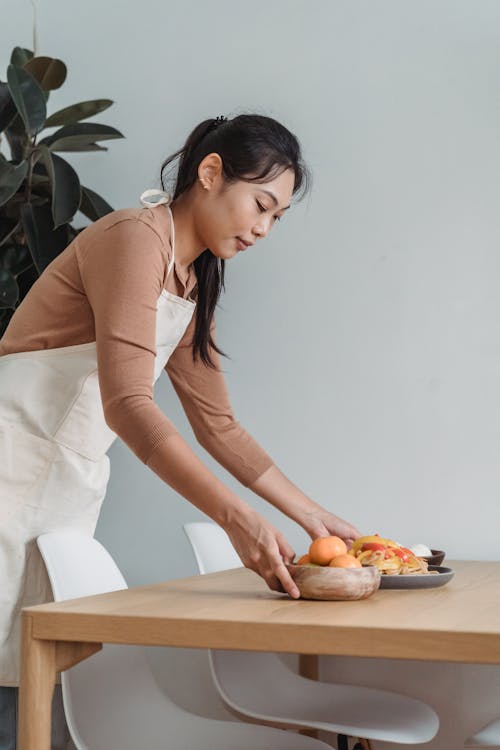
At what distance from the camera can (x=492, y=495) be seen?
2154 millimetres

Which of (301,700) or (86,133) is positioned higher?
(86,133)

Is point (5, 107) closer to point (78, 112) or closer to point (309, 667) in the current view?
point (78, 112)

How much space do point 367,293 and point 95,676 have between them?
3.93 ft

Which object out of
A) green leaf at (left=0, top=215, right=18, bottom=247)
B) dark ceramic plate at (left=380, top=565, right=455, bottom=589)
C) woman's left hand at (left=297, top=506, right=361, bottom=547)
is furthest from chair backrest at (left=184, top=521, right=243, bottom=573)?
green leaf at (left=0, top=215, right=18, bottom=247)

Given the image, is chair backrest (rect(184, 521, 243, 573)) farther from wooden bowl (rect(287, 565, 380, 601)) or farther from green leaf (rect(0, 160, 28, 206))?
green leaf (rect(0, 160, 28, 206))

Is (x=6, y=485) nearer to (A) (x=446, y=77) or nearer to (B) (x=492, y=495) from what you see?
(B) (x=492, y=495)

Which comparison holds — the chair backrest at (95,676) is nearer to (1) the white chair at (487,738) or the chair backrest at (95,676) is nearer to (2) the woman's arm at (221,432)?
(2) the woman's arm at (221,432)

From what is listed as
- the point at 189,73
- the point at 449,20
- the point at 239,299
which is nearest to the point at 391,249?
the point at 239,299

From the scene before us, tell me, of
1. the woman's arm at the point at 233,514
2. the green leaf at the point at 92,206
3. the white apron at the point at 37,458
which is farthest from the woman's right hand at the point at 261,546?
the green leaf at the point at 92,206

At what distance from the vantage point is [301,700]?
165cm

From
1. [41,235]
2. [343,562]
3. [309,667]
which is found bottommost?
[309,667]

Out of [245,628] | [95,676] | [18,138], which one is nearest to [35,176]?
[18,138]

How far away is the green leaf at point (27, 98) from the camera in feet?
6.68

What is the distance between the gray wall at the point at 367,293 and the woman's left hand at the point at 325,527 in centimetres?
56
